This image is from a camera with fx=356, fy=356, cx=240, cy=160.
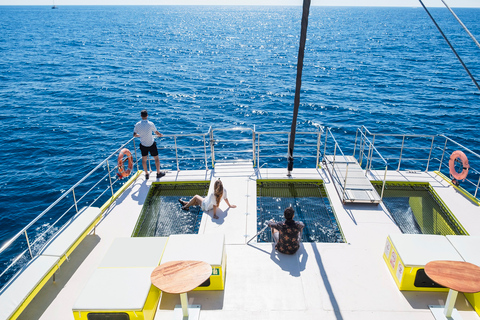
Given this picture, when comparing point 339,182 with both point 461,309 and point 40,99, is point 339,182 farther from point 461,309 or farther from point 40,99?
point 40,99

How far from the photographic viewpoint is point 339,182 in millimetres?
9195

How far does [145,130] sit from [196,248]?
446cm

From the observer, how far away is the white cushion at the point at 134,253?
5.84 meters

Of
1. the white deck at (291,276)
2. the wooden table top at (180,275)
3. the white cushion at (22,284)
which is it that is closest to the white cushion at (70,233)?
the white cushion at (22,284)

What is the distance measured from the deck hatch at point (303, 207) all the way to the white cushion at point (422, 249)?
1.59 metres

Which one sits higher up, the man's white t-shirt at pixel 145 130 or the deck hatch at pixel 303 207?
the man's white t-shirt at pixel 145 130

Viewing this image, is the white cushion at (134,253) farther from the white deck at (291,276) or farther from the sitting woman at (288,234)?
the sitting woman at (288,234)

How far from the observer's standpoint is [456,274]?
503 centimetres

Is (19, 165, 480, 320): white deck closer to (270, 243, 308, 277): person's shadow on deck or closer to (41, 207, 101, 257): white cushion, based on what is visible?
(270, 243, 308, 277): person's shadow on deck

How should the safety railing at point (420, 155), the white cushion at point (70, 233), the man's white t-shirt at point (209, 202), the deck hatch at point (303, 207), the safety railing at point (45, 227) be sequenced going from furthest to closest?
the safety railing at point (420, 155) → the safety railing at point (45, 227) → the man's white t-shirt at point (209, 202) → the deck hatch at point (303, 207) → the white cushion at point (70, 233)

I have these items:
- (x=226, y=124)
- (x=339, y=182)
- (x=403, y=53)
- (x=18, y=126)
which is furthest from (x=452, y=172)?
(x=403, y=53)

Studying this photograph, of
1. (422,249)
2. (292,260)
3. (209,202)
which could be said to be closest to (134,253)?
(209,202)

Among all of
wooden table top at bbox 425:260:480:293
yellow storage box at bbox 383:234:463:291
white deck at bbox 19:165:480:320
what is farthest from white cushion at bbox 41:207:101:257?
wooden table top at bbox 425:260:480:293

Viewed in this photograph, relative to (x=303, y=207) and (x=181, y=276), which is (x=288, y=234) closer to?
(x=303, y=207)
